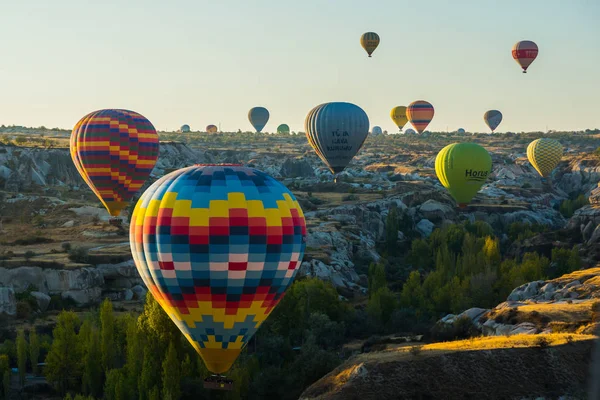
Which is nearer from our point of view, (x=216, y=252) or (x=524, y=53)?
(x=216, y=252)

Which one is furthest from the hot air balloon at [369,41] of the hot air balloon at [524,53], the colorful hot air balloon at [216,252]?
the colorful hot air balloon at [216,252]

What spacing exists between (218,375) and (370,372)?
26.5 feet

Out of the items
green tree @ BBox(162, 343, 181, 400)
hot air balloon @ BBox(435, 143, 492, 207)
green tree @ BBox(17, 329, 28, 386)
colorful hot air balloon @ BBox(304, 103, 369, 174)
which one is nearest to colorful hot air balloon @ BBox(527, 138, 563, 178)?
hot air balloon @ BBox(435, 143, 492, 207)

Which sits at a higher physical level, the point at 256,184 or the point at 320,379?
the point at 256,184

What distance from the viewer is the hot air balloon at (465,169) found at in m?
109

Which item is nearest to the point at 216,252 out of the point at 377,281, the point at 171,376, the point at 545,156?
the point at 171,376

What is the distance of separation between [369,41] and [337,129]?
35.8 metres

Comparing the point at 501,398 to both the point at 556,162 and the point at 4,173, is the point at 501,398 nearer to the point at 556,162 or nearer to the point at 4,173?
the point at 4,173

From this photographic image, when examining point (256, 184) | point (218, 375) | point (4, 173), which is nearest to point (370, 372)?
point (218, 375)

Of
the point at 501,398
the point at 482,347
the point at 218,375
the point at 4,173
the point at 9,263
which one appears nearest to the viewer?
the point at 218,375

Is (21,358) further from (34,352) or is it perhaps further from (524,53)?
(524,53)

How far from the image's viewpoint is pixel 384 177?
163500 millimetres

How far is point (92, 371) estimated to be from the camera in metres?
53.2

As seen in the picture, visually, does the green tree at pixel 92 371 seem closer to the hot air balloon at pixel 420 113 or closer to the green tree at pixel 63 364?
the green tree at pixel 63 364
